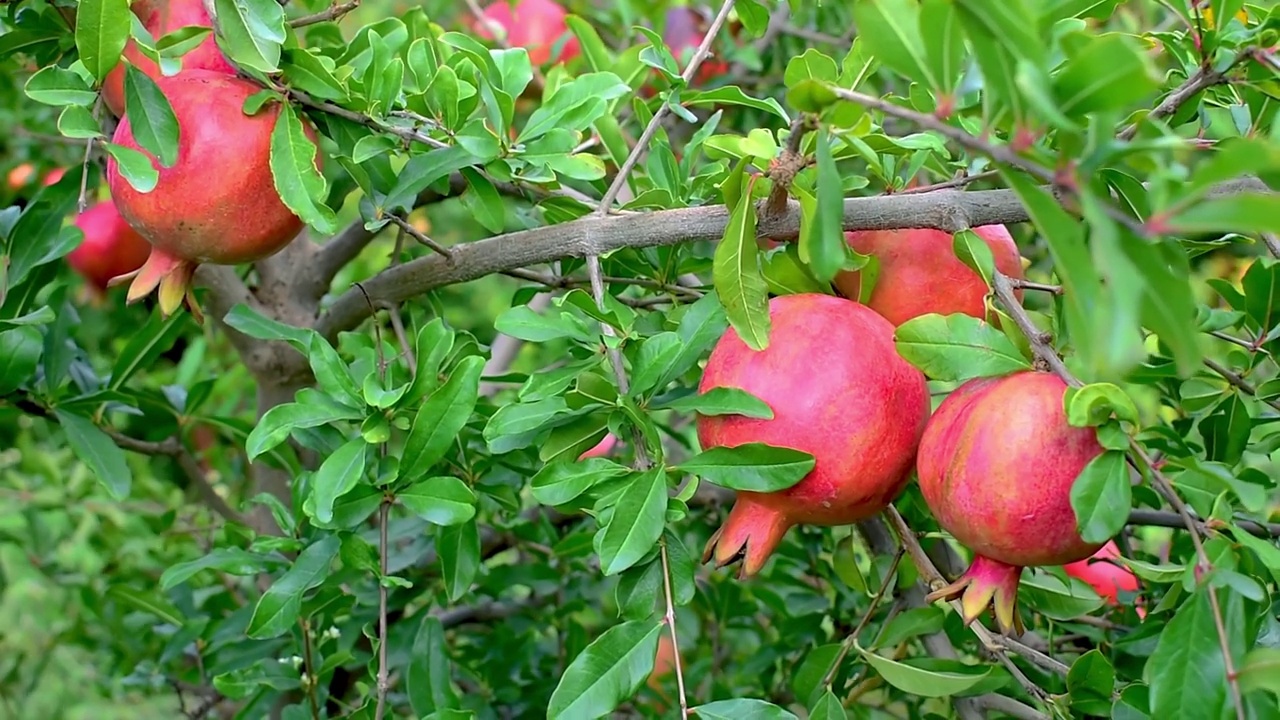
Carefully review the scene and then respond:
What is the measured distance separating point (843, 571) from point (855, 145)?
0.54 meters

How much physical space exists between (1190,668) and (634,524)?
1.18 ft

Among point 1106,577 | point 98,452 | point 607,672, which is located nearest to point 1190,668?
point 607,672

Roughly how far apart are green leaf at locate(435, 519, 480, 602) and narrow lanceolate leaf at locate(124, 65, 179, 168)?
0.37 metres

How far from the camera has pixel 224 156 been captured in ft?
2.82

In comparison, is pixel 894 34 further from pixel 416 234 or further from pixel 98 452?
pixel 98 452

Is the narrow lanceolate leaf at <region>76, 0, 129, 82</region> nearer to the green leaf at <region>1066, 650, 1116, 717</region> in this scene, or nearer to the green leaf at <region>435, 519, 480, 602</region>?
the green leaf at <region>435, 519, 480, 602</region>

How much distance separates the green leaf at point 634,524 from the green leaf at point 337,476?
0.21 m

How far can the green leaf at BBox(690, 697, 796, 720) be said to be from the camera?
2.65 ft

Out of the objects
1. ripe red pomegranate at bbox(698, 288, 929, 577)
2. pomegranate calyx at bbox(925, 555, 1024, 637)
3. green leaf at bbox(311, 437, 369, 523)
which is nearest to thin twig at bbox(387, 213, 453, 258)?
green leaf at bbox(311, 437, 369, 523)

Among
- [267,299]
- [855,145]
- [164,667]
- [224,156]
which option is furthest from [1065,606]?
[164,667]

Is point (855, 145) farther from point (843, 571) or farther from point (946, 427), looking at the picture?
point (843, 571)

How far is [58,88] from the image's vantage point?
0.85 metres

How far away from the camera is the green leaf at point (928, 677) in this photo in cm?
84

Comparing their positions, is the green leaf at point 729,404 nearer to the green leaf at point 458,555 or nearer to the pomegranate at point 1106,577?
the green leaf at point 458,555
